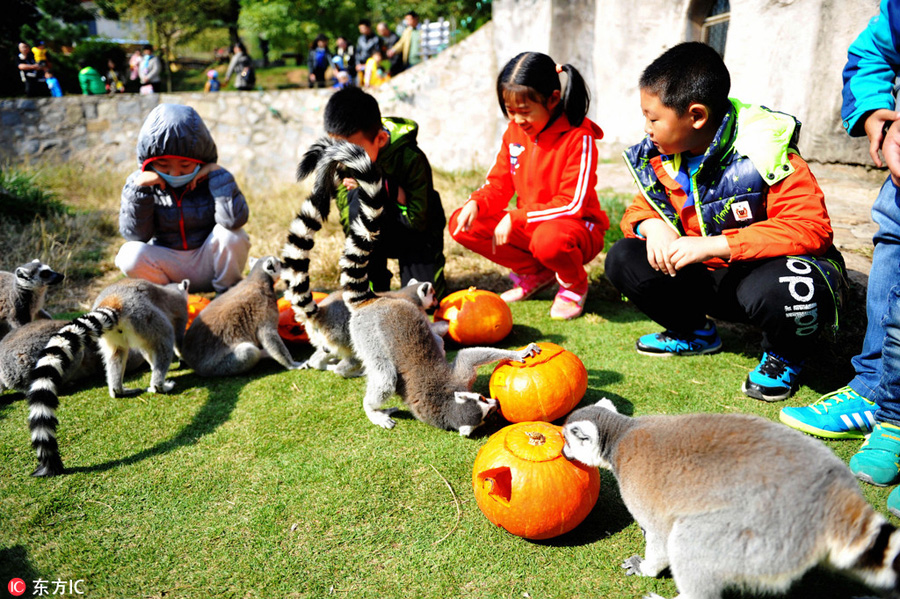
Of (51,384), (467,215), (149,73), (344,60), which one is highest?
(344,60)

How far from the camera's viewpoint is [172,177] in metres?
4.64

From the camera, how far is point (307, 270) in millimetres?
3510

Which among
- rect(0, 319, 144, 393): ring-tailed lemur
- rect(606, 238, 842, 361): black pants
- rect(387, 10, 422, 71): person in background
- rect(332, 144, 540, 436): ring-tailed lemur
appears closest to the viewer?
rect(606, 238, 842, 361): black pants

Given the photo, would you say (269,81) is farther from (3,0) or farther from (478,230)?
(478,230)

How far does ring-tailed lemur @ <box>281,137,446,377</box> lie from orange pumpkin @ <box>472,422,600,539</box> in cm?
143

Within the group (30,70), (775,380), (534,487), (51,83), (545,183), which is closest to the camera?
(534,487)

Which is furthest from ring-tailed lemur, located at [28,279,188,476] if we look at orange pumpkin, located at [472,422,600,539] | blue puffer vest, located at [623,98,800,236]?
blue puffer vest, located at [623,98,800,236]

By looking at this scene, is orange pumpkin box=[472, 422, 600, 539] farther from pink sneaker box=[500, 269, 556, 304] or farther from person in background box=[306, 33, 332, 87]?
person in background box=[306, 33, 332, 87]

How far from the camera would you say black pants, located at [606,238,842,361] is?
277cm

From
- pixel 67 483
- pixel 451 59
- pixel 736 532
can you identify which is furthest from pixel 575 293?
pixel 451 59

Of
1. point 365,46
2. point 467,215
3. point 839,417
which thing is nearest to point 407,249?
point 467,215

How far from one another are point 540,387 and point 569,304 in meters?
1.71

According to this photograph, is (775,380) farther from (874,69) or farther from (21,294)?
(21,294)

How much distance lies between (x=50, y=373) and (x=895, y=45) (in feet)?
14.8
